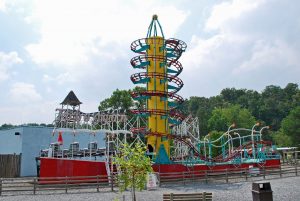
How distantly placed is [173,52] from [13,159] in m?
18.6

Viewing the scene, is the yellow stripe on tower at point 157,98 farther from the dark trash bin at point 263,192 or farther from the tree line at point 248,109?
the tree line at point 248,109

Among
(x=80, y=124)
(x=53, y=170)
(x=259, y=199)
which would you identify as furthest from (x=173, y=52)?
(x=259, y=199)

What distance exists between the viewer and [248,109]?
105188 mm

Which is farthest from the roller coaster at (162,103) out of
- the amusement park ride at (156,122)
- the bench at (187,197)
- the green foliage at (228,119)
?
the green foliage at (228,119)

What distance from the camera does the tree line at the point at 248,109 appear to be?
58406 mm

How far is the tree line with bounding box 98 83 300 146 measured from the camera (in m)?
58.4

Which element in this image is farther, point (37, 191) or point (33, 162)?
point (33, 162)

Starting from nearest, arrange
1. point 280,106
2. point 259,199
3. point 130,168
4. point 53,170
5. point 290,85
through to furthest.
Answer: point 259,199, point 130,168, point 53,170, point 280,106, point 290,85

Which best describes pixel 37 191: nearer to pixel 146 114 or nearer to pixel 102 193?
pixel 102 193

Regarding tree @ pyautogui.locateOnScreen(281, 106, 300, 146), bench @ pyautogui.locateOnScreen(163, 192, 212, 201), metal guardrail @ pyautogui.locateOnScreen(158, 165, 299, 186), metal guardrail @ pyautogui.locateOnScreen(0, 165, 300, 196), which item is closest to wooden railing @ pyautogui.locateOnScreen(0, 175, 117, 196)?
metal guardrail @ pyautogui.locateOnScreen(0, 165, 300, 196)

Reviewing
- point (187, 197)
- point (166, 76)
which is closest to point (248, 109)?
point (166, 76)

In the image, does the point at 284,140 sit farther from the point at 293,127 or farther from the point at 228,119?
the point at 228,119

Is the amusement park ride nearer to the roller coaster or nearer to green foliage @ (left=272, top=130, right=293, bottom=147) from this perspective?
the roller coaster

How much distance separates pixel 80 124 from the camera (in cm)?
2942
